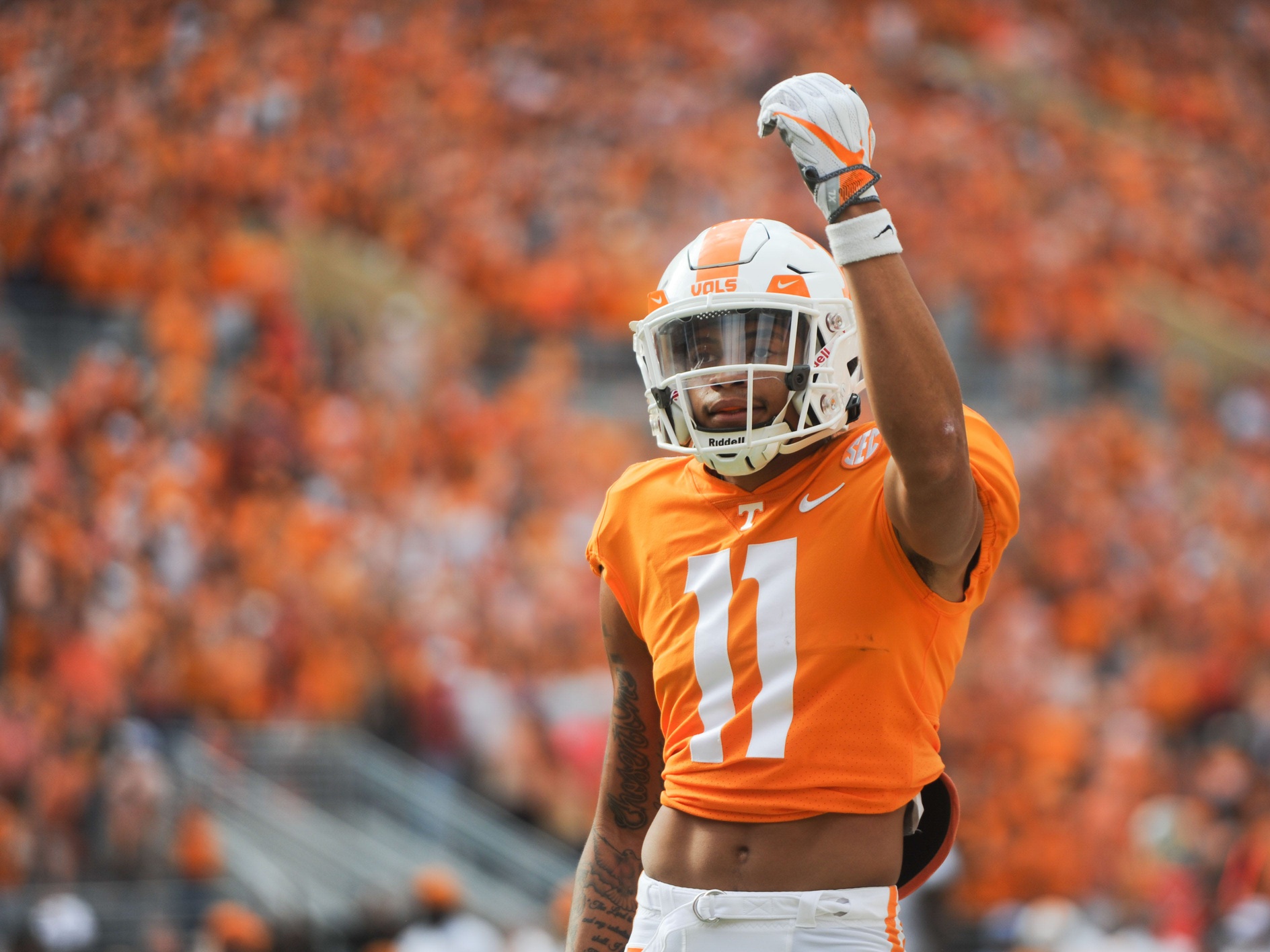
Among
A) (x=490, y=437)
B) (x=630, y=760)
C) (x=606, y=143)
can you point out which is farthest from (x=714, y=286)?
(x=606, y=143)

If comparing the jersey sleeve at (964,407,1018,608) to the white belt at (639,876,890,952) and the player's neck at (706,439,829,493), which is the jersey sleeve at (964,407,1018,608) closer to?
the player's neck at (706,439,829,493)

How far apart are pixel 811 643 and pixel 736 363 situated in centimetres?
43

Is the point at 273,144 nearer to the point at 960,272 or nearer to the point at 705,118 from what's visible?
the point at 705,118

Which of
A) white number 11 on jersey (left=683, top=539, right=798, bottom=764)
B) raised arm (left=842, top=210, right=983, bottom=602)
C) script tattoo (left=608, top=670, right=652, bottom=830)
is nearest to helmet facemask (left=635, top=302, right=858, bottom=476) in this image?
white number 11 on jersey (left=683, top=539, right=798, bottom=764)

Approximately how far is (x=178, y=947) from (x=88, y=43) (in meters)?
6.74

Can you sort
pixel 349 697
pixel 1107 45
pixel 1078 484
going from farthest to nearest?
pixel 1107 45, pixel 1078 484, pixel 349 697

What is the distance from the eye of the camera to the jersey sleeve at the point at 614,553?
223cm

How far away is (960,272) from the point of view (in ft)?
40.8

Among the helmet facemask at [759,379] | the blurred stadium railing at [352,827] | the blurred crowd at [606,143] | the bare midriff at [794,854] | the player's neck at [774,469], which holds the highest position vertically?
the blurred crowd at [606,143]

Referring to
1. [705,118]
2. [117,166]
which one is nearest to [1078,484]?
[705,118]

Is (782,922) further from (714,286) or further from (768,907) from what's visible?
(714,286)

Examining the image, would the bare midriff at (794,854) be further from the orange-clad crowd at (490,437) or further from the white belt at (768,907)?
the orange-clad crowd at (490,437)

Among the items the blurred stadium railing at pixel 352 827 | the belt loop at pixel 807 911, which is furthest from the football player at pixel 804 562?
the blurred stadium railing at pixel 352 827

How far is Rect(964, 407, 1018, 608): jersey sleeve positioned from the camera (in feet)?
6.11
